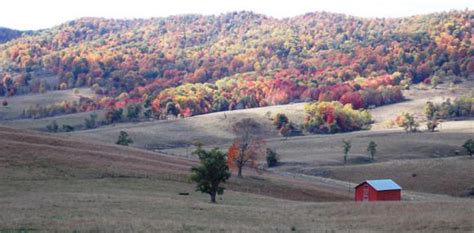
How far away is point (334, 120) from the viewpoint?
623 feet

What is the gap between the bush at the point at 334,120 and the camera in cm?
18675

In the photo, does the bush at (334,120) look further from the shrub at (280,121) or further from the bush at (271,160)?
the bush at (271,160)

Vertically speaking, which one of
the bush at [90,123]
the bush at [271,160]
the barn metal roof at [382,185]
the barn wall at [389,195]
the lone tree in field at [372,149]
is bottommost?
the barn wall at [389,195]

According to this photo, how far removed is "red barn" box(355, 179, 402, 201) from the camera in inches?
2645

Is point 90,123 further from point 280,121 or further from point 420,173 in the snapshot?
point 420,173

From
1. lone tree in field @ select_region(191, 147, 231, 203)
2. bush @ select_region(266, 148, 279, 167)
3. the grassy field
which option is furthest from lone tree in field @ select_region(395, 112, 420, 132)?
lone tree in field @ select_region(191, 147, 231, 203)

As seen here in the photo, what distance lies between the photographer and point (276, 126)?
184 metres

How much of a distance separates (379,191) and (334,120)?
123321 mm

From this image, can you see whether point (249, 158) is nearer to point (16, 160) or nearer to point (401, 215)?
point (16, 160)

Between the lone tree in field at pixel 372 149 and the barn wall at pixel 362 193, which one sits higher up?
the lone tree in field at pixel 372 149

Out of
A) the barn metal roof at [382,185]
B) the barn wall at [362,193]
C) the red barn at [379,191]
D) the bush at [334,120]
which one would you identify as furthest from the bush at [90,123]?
the barn metal roof at [382,185]

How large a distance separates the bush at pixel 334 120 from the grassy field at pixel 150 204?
350 ft

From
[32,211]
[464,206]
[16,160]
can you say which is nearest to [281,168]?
[16,160]

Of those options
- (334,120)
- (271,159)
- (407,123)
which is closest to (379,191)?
(271,159)
